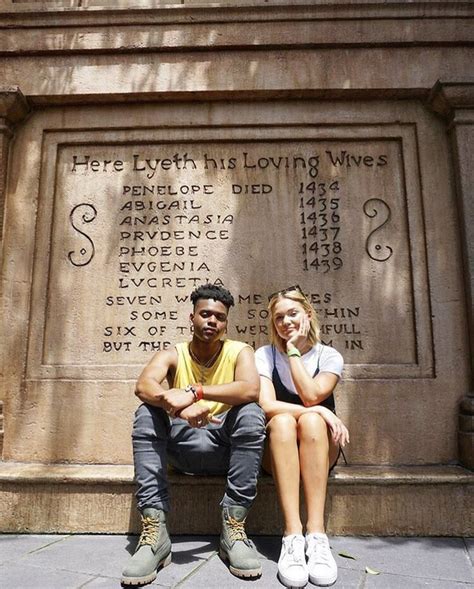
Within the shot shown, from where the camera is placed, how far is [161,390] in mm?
2945

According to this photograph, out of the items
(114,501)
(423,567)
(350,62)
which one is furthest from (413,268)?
(114,501)

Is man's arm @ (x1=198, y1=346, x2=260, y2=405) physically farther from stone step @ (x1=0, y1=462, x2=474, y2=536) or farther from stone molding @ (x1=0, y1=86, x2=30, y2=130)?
A: stone molding @ (x1=0, y1=86, x2=30, y2=130)

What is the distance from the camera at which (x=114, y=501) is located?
346 centimetres

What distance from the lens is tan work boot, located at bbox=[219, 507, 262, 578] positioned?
2.59 m

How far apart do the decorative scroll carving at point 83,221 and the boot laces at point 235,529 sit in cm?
Result: 250

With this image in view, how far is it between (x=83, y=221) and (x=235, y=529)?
2873mm

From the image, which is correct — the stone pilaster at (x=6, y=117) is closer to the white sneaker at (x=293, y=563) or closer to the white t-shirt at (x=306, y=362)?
the white t-shirt at (x=306, y=362)

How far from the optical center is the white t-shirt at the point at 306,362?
10.8 ft

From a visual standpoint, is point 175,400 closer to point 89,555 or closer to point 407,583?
point 89,555

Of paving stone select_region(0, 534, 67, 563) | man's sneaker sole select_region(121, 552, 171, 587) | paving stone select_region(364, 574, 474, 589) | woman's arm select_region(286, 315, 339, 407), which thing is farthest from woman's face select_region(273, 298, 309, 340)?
paving stone select_region(0, 534, 67, 563)

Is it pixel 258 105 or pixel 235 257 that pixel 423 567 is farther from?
pixel 258 105

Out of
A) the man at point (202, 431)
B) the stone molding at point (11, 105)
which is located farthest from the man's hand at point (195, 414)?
the stone molding at point (11, 105)

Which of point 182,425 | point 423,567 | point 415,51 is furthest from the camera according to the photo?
point 415,51

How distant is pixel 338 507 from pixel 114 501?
1.56m
